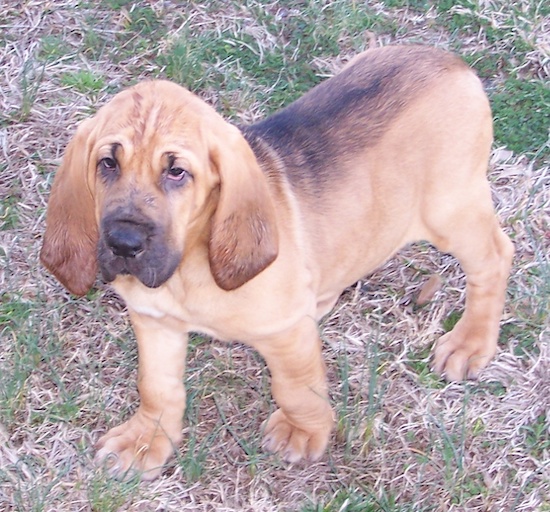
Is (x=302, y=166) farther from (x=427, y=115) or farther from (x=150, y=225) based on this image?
(x=150, y=225)

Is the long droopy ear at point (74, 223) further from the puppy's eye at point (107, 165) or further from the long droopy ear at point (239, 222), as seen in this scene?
the long droopy ear at point (239, 222)

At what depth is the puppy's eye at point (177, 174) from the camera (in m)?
3.06

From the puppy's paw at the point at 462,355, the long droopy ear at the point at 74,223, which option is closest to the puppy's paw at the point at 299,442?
the puppy's paw at the point at 462,355

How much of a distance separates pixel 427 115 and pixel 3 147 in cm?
237

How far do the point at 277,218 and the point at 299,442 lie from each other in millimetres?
989

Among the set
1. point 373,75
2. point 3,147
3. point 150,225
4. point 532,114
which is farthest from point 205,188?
point 532,114

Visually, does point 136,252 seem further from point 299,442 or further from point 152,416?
point 299,442

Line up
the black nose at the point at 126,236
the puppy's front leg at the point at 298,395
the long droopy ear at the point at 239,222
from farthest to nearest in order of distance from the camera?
the puppy's front leg at the point at 298,395
the long droopy ear at the point at 239,222
the black nose at the point at 126,236

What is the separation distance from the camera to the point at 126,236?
300cm

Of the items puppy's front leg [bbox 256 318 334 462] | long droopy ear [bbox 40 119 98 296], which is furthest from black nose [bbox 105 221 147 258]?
puppy's front leg [bbox 256 318 334 462]

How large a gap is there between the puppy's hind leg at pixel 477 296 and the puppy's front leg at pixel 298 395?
70 centimetres

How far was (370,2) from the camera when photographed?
591 centimetres

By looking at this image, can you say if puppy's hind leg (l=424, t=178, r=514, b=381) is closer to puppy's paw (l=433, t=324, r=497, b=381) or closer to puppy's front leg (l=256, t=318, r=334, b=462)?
puppy's paw (l=433, t=324, r=497, b=381)

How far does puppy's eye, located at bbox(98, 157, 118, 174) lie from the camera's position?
3078 mm
